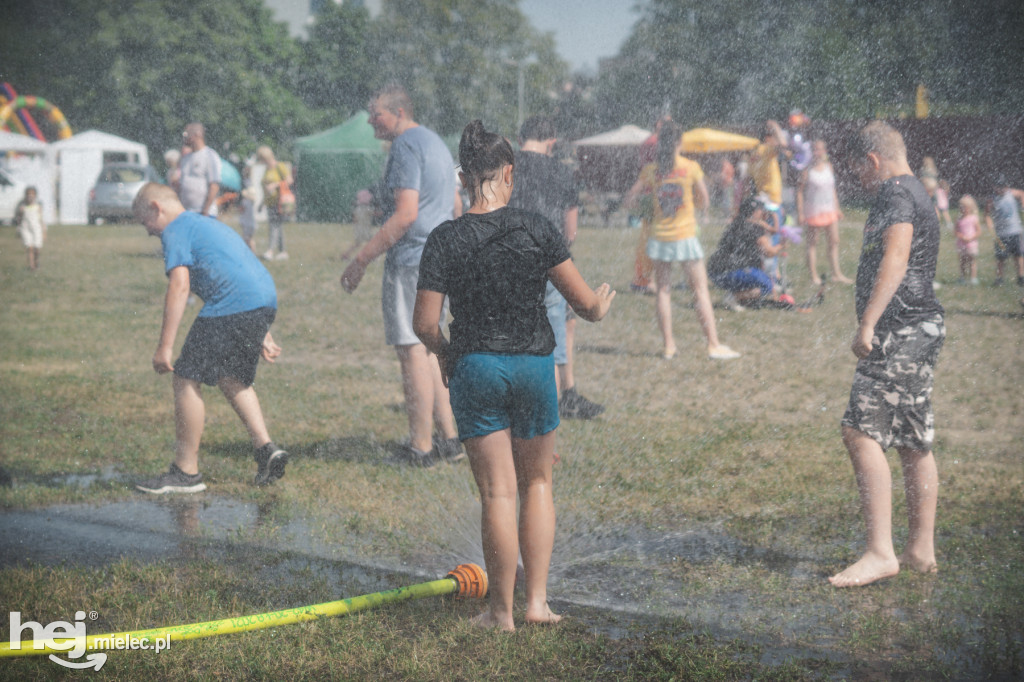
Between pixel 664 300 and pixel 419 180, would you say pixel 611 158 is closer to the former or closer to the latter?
pixel 664 300

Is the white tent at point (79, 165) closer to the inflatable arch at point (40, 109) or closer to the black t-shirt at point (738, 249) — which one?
the inflatable arch at point (40, 109)

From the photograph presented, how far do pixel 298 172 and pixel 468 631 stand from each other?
2407cm

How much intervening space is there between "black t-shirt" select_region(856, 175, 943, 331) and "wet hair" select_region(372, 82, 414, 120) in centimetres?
254

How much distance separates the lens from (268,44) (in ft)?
39.6

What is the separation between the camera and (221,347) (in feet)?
15.6

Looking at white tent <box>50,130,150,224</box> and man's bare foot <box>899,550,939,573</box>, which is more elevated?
white tent <box>50,130,150,224</box>

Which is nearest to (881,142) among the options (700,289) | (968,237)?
(700,289)

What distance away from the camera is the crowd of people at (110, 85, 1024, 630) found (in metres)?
3.07

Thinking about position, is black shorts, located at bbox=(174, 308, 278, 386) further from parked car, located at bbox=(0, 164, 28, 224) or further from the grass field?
parked car, located at bbox=(0, 164, 28, 224)

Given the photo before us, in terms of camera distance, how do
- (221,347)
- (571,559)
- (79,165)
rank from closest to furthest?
(571,559), (221,347), (79,165)

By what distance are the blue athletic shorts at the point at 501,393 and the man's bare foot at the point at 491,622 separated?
62cm

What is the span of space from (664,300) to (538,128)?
2.76 m

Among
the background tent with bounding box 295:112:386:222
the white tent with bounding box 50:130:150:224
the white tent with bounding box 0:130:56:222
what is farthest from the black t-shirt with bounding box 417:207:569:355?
the white tent with bounding box 0:130:56:222

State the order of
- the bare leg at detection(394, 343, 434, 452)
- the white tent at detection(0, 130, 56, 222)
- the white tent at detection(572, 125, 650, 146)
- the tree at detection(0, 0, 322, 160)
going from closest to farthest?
the bare leg at detection(394, 343, 434, 452)
the tree at detection(0, 0, 322, 160)
the white tent at detection(572, 125, 650, 146)
the white tent at detection(0, 130, 56, 222)
